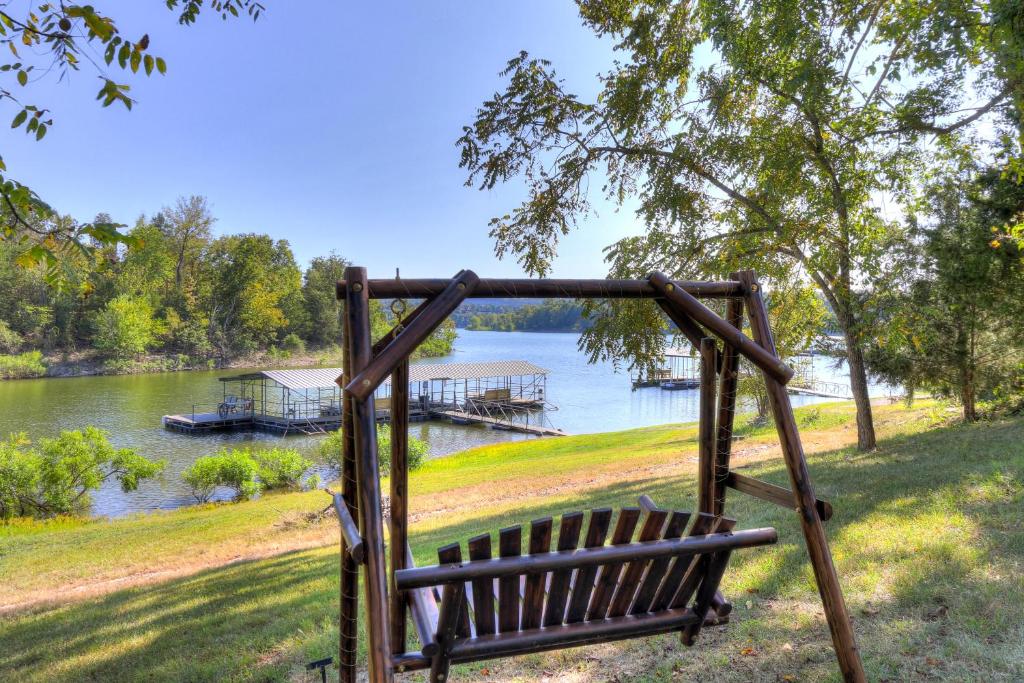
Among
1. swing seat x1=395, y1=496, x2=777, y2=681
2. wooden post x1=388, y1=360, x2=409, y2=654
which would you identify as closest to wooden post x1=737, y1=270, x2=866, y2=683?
swing seat x1=395, y1=496, x2=777, y2=681

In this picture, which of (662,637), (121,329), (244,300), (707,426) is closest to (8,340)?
(121,329)

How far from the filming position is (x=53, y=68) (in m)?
3.24

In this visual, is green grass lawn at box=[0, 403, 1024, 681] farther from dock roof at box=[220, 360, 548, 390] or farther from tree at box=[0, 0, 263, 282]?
dock roof at box=[220, 360, 548, 390]

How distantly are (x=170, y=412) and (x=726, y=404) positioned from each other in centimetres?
3374

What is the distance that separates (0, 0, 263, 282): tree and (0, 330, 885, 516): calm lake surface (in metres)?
15.0

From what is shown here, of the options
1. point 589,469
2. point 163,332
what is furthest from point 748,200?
point 163,332

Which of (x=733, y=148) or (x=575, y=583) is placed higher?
(x=733, y=148)

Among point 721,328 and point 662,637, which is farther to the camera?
point 662,637

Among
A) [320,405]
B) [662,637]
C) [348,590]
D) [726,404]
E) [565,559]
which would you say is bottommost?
[320,405]

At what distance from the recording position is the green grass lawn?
301 centimetres

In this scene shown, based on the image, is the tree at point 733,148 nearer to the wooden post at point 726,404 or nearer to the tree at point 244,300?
the wooden post at point 726,404

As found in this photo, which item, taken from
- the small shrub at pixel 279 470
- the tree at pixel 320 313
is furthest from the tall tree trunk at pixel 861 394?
the tree at pixel 320 313

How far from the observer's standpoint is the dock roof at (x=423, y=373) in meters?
28.3

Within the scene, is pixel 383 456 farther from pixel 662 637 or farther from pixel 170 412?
pixel 170 412
